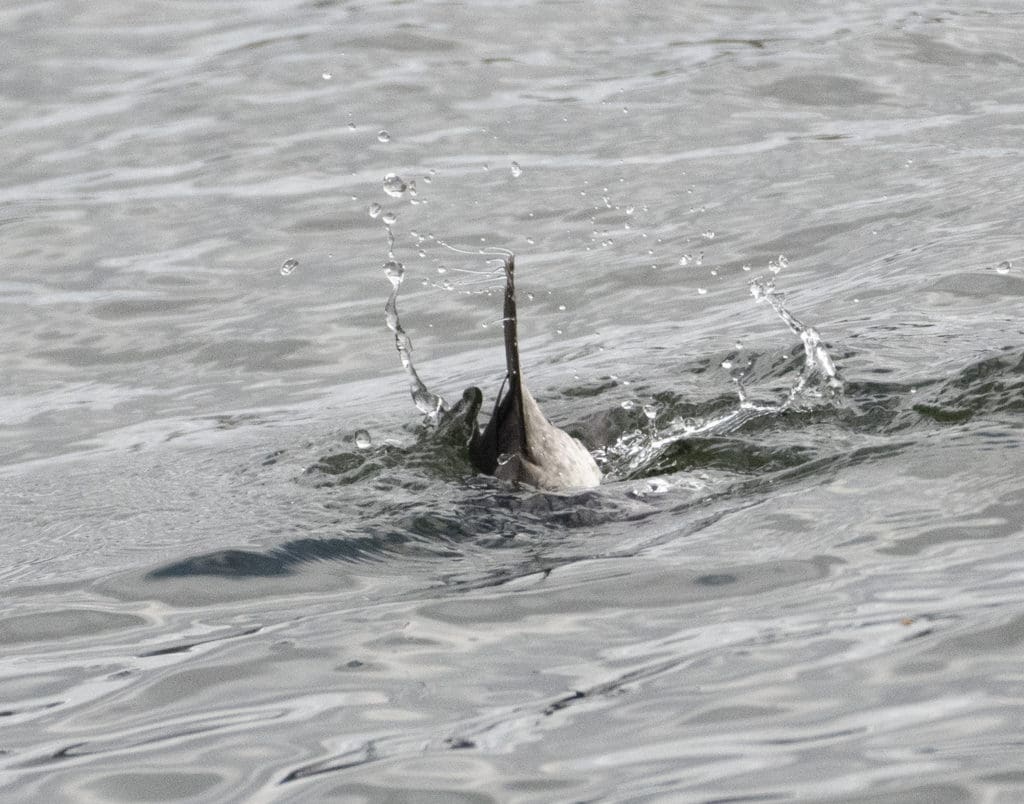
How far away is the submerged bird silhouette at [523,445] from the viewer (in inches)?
204

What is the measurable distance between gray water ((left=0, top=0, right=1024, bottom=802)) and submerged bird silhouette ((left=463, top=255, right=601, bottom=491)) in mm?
99

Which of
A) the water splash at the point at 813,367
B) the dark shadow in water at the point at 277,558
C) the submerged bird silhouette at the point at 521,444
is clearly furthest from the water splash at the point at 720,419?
the dark shadow in water at the point at 277,558

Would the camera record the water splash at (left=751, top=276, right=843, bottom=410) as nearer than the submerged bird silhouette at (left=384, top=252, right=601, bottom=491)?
No

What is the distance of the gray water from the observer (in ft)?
12.1

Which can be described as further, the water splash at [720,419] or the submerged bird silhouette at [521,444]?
the water splash at [720,419]

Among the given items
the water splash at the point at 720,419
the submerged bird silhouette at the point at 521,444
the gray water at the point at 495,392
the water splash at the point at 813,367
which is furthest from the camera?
the water splash at the point at 813,367

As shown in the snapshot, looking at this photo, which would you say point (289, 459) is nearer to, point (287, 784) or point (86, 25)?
point (287, 784)

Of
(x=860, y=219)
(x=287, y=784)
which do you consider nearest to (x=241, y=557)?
(x=287, y=784)

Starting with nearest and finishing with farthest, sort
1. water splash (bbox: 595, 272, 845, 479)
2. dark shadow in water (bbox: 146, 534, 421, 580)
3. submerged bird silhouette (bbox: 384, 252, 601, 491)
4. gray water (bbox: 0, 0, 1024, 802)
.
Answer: gray water (bbox: 0, 0, 1024, 802), dark shadow in water (bbox: 146, 534, 421, 580), submerged bird silhouette (bbox: 384, 252, 601, 491), water splash (bbox: 595, 272, 845, 479)

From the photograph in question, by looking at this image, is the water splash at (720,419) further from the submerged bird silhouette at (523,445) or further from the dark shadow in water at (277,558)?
the dark shadow in water at (277,558)

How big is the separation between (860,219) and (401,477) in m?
4.07

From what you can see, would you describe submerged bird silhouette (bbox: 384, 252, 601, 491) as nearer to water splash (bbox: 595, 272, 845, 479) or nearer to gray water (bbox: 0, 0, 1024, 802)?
gray water (bbox: 0, 0, 1024, 802)

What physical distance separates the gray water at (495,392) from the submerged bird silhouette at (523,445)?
10cm

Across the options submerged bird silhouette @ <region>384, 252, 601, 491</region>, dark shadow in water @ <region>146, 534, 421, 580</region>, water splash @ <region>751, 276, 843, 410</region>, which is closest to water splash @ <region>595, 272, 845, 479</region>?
water splash @ <region>751, 276, 843, 410</region>
